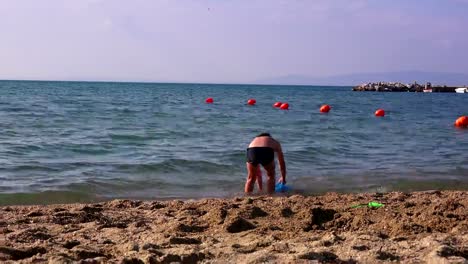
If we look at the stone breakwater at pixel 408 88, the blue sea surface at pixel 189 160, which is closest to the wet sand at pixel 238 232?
the blue sea surface at pixel 189 160

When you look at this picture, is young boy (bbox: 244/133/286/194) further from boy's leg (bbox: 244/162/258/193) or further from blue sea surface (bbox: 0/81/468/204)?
blue sea surface (bbox: 0/81/468/204)

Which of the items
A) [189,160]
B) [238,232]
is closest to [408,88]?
[189,160]

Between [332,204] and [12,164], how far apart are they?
5.97 meters

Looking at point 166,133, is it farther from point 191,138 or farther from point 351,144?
point 351,144

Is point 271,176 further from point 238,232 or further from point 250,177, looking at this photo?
point 238,232

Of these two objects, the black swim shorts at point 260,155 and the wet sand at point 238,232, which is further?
the black swim shorts at point 260,155

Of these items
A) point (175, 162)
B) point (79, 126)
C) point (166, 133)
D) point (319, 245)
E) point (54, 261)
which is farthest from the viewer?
point (79, 126)

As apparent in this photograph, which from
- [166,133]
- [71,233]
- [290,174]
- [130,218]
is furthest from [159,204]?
[166,133]

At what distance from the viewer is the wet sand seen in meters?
3.89

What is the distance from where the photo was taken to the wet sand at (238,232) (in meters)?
3.89

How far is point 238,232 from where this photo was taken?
4898 mm

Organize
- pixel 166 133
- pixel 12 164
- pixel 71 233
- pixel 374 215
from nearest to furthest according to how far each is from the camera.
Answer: pixel 71 233 < pixel 374 215 < pixel 12 164 < pixel 166 133

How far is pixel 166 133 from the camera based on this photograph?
15.6 meters

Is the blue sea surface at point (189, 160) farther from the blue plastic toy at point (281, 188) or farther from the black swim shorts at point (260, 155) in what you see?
the black swim shorts at point (260, 155)
